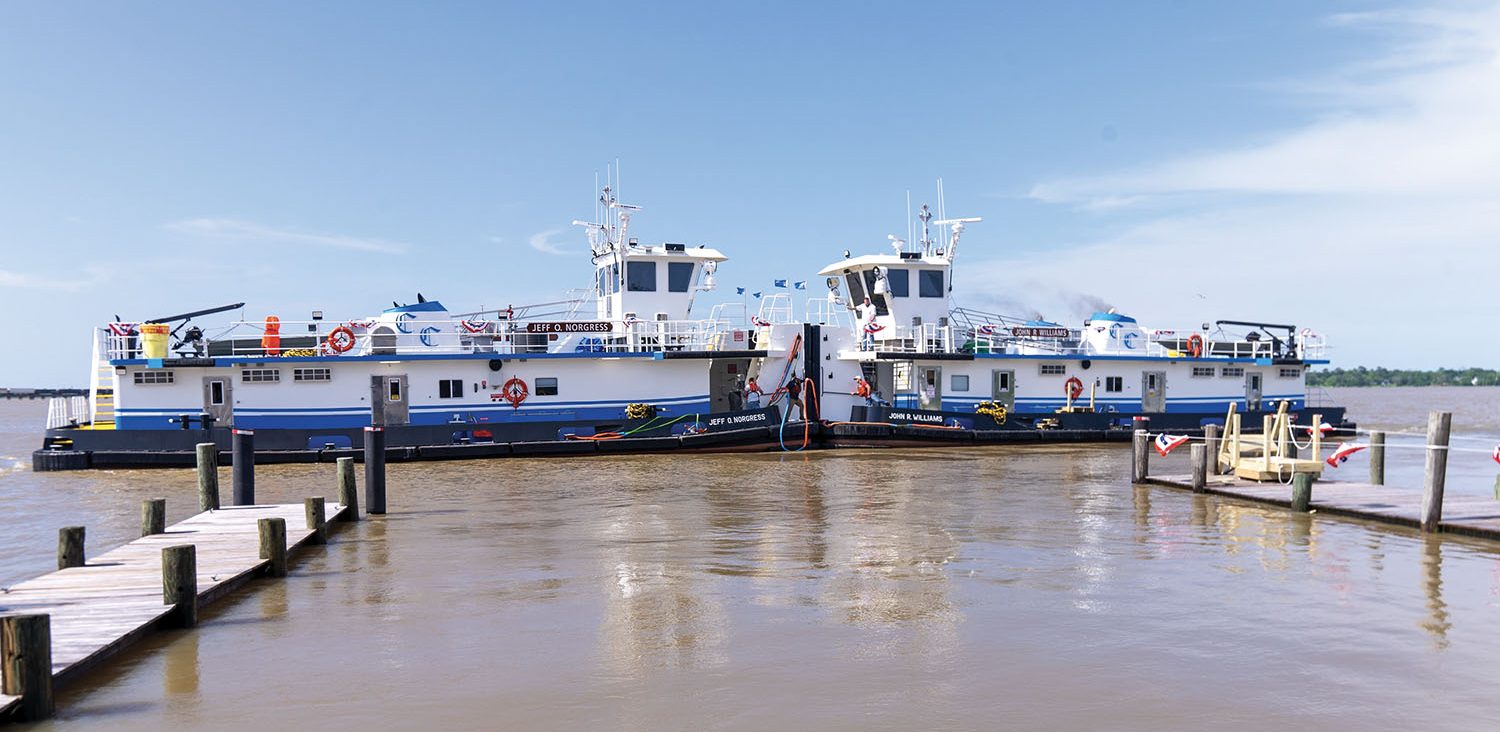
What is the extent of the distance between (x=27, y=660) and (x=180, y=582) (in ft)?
7.81

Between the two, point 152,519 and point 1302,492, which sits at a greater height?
point 152,519

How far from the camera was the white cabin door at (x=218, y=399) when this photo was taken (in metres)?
25.8

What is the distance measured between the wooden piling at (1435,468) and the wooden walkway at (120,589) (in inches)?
515

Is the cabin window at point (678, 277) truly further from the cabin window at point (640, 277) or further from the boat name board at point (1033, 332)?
the boat name board at point (1033, 332)

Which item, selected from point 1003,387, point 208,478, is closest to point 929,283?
point 1003,387

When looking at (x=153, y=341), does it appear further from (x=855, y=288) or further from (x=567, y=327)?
(x=855, y=288)

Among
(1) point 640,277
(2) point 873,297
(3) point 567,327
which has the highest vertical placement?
(1) point 640,277

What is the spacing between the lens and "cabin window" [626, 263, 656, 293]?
29344 millimetres

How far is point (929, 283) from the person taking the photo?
31.5 meters

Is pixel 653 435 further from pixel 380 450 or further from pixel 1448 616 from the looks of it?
pixel 1448 616

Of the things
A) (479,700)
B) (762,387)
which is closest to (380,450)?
(479,700)

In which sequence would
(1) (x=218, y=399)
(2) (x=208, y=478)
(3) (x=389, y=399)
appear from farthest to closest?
(3) (x=389, y=399) < (1) (x=218, y=399) < (2) (x=208, y=478)

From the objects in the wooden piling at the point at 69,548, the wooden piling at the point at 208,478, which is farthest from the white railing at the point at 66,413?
the wooden piling at the point at 69,548

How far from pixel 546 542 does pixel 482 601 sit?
11.2ft
